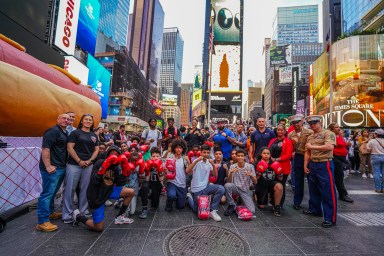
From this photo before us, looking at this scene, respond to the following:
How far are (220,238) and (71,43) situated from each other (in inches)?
630

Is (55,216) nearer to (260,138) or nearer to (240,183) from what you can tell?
(240,183)

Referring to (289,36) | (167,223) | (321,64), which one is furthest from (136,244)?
(289,36)

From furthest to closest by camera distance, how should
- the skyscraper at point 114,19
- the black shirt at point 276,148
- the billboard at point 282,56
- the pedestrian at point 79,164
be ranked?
the billboard at point 282,56, the skyscraper at point 114,19, the black shirt at point 276,148, the pedestrian at point 79,164

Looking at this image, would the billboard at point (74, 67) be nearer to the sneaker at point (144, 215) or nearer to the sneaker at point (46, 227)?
the sneaker at point (46, 227)

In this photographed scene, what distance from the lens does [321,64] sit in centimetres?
4122

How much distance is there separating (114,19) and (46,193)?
396ft

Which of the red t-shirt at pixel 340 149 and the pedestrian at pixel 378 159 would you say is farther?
the pedestrian at pixel 378 159

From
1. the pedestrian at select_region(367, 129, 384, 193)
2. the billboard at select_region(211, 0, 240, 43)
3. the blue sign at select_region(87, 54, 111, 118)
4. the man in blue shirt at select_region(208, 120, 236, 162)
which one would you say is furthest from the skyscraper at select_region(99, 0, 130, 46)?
the pedestrian at select_region(367, 129, 384, 193)

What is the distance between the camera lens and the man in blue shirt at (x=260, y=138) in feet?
18.7

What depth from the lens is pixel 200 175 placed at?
4.70 m

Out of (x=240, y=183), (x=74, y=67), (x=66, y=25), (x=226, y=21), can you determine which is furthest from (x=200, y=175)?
(x=226, y=21)

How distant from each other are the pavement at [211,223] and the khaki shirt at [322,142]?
128cm

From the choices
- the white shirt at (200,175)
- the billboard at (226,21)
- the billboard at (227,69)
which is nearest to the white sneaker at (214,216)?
the white shirt at (200,175)

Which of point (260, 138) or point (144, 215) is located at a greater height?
point (260, 138)
